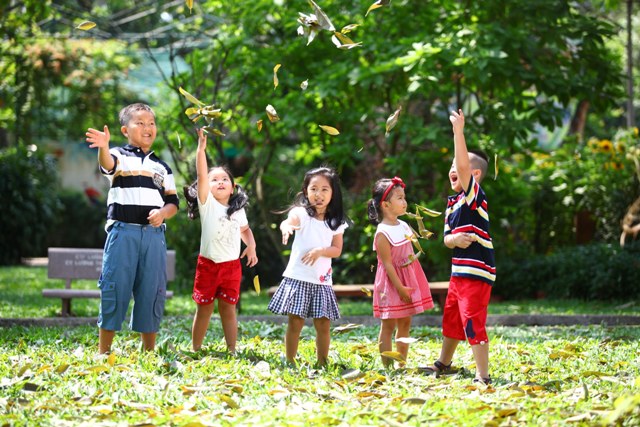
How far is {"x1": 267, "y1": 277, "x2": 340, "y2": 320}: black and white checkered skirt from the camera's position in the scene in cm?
589

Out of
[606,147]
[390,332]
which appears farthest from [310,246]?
[606,147]

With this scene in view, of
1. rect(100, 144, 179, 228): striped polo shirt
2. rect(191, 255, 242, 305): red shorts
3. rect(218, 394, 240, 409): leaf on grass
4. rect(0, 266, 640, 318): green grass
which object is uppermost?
rect(100, 144, 179, 228): striped polo shirt

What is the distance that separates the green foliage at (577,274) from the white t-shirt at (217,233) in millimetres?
6663

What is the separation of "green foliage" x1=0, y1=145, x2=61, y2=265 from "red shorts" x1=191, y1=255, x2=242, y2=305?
42.9 ft

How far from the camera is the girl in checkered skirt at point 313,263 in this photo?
5918 millimetres

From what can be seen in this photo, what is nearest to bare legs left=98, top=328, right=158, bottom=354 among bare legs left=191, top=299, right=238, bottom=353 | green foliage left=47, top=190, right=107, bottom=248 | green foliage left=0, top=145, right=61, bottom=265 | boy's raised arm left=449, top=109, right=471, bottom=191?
bare legs left=191, top=299, right=238, bottom=353

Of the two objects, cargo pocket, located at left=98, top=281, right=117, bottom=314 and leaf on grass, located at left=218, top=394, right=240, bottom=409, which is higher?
cargo pocket, located at left=98, top=281, right=117, bottom=314

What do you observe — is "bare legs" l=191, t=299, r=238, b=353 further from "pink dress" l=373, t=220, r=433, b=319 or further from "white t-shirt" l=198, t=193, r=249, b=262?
"pink dress" l=373, t=220, r=433, b=319

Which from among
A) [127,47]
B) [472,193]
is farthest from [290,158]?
[472,193]

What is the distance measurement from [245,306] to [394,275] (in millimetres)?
6096

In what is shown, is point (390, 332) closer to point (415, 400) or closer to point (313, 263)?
point (313, 263)

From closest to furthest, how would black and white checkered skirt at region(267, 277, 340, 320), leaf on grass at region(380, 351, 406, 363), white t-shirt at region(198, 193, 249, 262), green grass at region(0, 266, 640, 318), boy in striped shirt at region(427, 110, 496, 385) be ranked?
1. boy in striped shirt at region(427, 110, 496, 385)
2. leaf on grass at region(380, 351, 406, 363)
3. black and white checkered skirt at region(267, 277, 340, 320)
4. white t-shirt at region(198, 193, 249, 262)
5. green grass at region(0, 266, 640, 318)

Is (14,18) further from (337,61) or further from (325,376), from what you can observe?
(325,376)

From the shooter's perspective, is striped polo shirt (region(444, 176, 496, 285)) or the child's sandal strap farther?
the child's sandal strap
